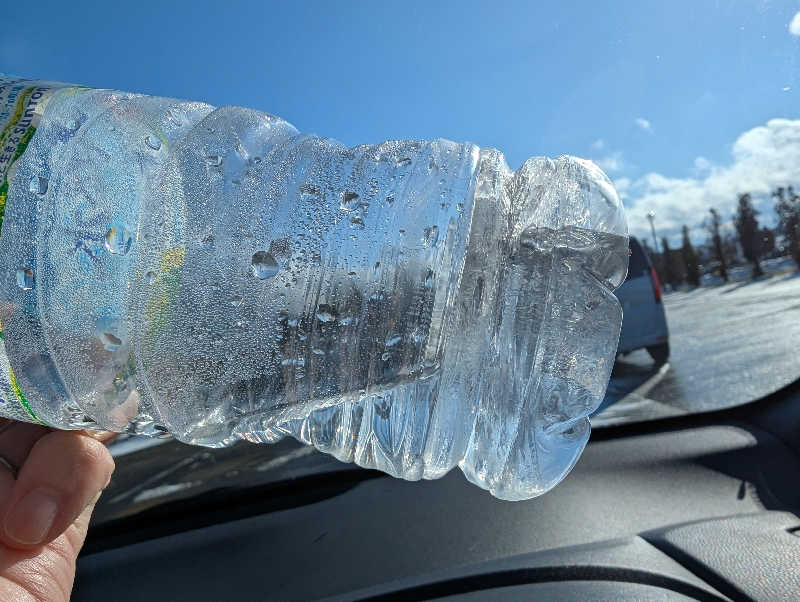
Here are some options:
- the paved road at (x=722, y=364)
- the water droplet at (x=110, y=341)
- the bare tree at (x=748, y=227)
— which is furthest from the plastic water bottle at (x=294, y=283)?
the bare tree at (x=748, y=227)

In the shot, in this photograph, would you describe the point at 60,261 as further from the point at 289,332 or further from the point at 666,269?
the point at 666,269

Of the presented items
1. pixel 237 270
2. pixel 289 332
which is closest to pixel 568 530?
pixel 289 332

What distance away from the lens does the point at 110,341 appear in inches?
56.5

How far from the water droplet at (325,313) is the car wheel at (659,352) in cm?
401

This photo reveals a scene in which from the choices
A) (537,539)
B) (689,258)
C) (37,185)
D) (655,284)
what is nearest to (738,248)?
(689,258)

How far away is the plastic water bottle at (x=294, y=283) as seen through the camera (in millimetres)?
1405

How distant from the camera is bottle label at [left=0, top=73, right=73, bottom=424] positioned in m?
1.25

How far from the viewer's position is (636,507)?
249 centimetres

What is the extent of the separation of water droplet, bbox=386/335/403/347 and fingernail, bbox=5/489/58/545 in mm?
809

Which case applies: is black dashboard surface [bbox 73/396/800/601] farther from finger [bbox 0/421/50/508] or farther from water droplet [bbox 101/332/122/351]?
water droplet [bbox 101/332/122/351]

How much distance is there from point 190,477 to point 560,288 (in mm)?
2154

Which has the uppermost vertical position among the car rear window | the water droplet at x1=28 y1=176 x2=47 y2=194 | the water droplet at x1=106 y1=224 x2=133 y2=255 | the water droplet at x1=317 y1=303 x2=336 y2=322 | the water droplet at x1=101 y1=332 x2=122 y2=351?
the water droplet at x1=28 y1=176 x2=47 y2=194

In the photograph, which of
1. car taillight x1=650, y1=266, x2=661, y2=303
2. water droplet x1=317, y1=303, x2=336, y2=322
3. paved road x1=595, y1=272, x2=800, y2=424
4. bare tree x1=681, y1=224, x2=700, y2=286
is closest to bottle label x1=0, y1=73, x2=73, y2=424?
water droplet x1=317, y1=303, x2=336, y2=322

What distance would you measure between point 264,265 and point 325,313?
20 cm
